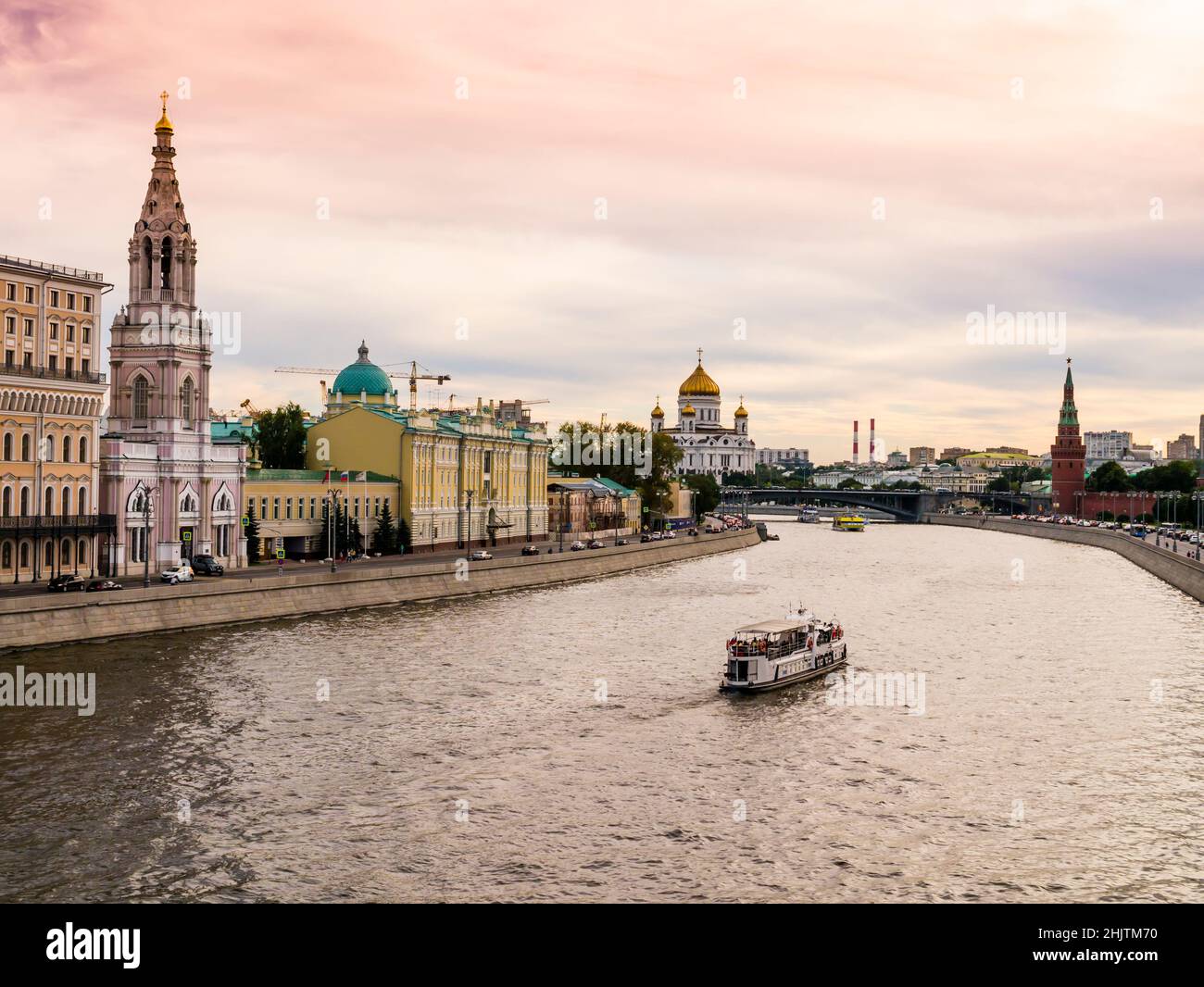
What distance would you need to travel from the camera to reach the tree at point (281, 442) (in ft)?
270

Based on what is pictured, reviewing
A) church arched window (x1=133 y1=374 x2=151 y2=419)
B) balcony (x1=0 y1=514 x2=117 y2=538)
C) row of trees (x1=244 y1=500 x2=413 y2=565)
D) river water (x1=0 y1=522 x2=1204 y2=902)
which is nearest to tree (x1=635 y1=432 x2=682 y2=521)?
row of trees (x1=244 y1=500 x2=413 y2=565)

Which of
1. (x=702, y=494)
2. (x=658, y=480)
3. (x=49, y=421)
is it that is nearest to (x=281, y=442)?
(x=49, y=421)

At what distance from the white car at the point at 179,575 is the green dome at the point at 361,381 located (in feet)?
115

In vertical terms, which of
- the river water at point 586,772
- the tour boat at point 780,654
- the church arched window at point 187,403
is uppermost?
the church arched window at point 187,403

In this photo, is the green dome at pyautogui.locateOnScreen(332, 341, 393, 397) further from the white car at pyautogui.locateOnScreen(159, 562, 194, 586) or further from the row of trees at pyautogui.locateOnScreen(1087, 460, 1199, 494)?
the row of trees at pyautogui.locateOnScreen(1087, 460, 1199, 494)

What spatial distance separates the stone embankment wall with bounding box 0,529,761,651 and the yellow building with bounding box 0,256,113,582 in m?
6.69

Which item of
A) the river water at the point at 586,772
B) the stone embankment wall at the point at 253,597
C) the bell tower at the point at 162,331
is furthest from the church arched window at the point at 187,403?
the river water at the point at 586,772

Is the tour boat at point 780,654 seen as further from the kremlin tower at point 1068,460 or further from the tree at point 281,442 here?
the kremlin tower at point 1068,460

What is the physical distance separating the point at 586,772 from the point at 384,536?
4792 centimetres

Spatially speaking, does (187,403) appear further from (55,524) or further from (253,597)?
(253,597)
